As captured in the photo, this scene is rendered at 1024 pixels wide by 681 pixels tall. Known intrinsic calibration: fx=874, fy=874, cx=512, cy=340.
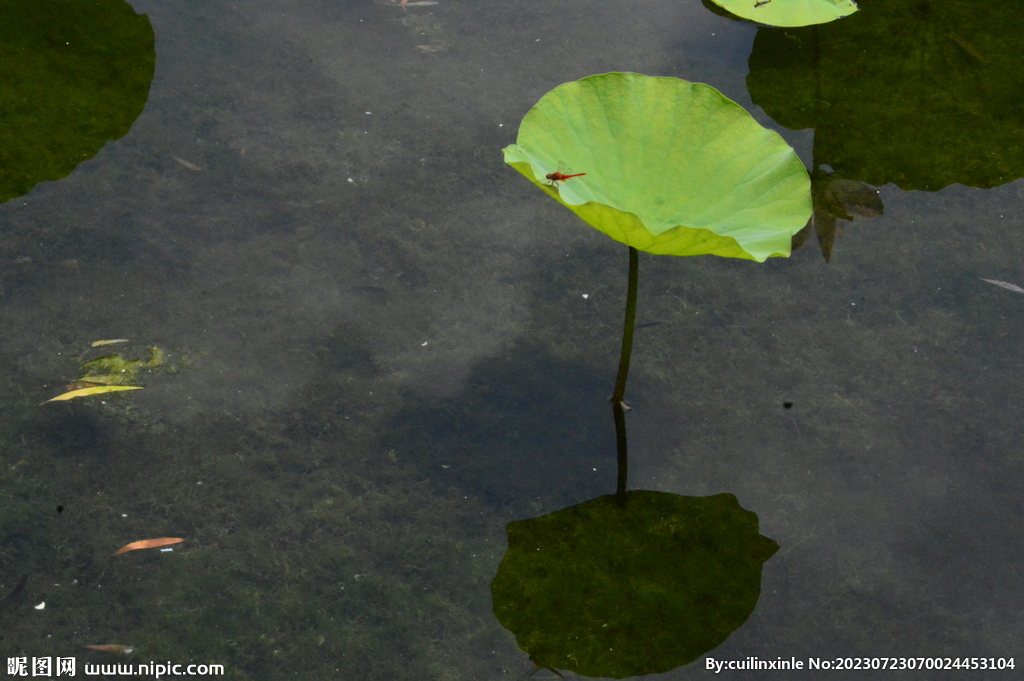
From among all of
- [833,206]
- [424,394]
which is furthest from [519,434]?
[833,206]

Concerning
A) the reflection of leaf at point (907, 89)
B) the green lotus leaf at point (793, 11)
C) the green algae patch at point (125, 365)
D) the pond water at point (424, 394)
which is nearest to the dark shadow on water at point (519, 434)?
the pond water at point (424, 394)

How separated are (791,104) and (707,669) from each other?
174cm

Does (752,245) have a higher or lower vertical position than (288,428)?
higher

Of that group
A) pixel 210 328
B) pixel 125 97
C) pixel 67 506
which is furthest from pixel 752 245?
pixel 125 97

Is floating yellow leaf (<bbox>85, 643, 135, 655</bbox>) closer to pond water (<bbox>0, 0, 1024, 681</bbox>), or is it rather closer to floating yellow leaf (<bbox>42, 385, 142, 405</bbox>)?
pond water (<bbox>0, 0, 1024, 681</bbox>)

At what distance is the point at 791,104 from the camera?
2.63 m

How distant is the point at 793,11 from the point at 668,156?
1017mm

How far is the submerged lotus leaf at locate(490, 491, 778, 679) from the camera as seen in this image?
5.33ft

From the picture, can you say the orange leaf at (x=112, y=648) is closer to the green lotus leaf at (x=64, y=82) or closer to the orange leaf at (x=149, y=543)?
the orange leaf at (x=149, y=543)

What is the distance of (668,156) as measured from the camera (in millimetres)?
1914

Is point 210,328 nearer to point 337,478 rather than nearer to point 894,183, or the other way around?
point 337,478

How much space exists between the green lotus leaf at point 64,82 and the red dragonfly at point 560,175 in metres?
1.40

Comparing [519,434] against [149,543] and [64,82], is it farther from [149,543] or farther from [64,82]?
[64,82]

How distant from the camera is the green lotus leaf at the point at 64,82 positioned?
2416mm
